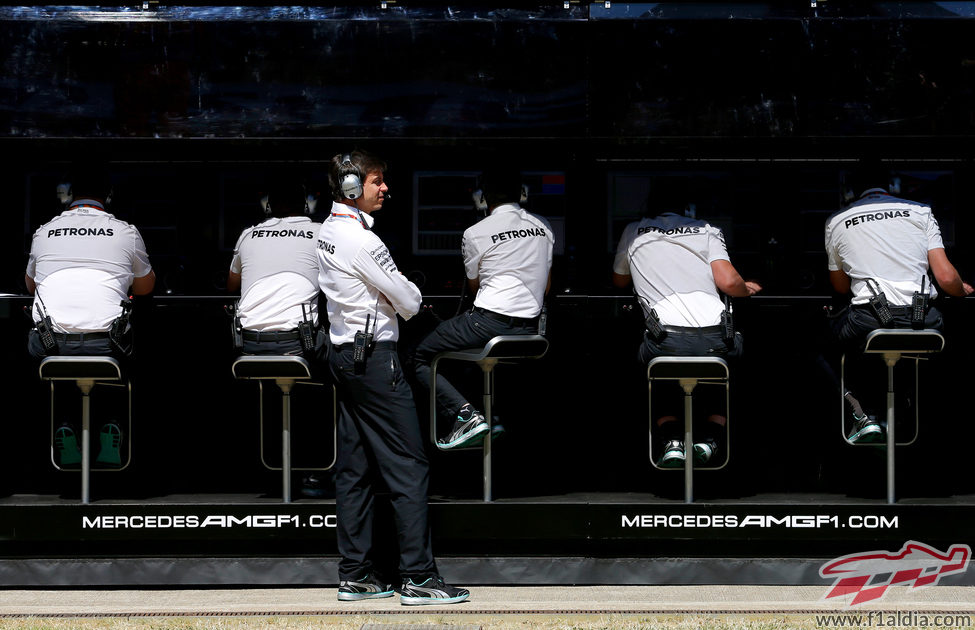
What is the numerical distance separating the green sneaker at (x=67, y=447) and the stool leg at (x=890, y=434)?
335cm

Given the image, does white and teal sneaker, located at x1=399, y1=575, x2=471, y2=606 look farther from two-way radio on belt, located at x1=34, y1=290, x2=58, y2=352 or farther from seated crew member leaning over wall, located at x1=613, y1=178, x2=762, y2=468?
two-way radio on belt, located at x1=34, y1=290, x2=58, y2=352

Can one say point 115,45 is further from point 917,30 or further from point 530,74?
point 917,30

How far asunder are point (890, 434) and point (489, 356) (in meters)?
1.61

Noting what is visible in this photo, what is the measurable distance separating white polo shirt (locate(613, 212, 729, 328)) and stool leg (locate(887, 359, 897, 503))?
2.28 ft

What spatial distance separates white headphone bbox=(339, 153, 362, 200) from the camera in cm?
439

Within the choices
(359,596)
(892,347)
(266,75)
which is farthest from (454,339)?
(892,347)

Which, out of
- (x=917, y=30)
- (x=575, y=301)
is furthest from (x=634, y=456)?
(x=917, y=30)

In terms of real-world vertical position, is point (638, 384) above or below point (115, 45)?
below

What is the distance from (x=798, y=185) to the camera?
6.24 metres

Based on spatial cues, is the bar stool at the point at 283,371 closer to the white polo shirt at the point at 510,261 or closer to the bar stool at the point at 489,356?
the bar stool at the point at 489,356

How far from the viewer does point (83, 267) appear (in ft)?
16.1

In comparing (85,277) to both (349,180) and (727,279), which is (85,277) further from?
(727,279)

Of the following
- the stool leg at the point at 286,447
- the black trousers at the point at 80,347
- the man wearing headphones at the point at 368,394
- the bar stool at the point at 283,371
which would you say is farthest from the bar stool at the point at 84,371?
the man wearing headphones at the point at 368,394

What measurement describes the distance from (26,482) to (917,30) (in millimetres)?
4288
